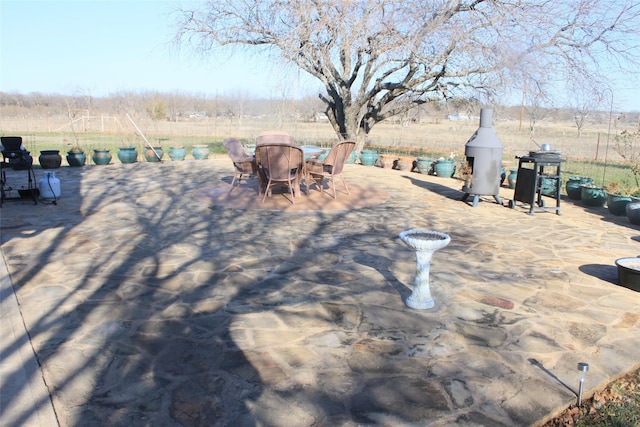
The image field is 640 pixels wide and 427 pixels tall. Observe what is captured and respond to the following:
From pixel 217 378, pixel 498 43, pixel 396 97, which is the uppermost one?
pixel 498 43

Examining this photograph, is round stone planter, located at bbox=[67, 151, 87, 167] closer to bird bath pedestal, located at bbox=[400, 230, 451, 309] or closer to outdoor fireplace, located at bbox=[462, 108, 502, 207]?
outdoor fireplace, located at bbox=[462, 108, 502, 207]

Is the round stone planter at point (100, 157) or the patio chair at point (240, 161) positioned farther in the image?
the round stone planter at point (100, 157)

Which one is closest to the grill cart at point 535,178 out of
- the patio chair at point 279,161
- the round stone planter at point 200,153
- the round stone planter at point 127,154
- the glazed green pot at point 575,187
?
the glazed green pot at point 575,187

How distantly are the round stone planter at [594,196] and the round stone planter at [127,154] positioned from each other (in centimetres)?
1037

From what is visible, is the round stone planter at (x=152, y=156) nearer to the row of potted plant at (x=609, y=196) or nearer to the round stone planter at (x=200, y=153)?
the round stone planter at (x=200, y=153)

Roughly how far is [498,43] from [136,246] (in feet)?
32.7

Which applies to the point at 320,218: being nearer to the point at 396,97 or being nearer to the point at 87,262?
the point at 87,262

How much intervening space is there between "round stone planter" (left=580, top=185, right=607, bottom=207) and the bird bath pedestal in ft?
17.5

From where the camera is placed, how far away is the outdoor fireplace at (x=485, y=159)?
6.98 m

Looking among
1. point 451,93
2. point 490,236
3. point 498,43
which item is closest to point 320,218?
point 490,236

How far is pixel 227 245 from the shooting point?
4.92m

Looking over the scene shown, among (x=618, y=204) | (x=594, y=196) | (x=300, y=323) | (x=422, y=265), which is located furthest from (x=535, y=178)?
(x=300, y=323)

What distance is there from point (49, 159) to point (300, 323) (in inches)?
387

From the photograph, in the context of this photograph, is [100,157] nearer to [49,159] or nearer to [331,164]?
[49,159]
